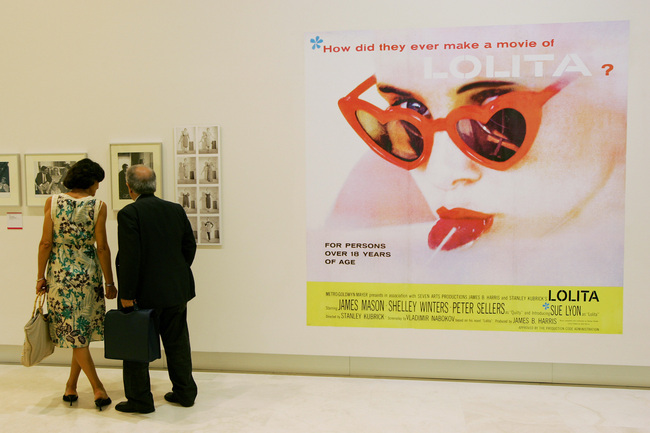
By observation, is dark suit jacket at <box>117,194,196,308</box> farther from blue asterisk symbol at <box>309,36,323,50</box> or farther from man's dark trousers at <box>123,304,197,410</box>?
blue asterisk symbol at <box>309,36,323,50</box>

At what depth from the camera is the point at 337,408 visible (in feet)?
12.6

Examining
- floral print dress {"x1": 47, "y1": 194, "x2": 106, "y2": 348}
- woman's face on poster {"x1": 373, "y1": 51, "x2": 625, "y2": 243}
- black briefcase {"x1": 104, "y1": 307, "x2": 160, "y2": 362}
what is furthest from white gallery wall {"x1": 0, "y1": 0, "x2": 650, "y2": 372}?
black briefcase {"x1": 104, "y1": 307, "x2": 160, "y2": 362}

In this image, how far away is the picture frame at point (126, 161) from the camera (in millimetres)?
4594

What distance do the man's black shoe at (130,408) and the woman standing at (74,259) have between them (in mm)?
173

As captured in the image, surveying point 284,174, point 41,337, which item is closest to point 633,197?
point 284,174

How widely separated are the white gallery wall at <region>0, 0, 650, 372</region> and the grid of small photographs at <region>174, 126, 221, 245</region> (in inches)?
3.0

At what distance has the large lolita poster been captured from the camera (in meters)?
4.18

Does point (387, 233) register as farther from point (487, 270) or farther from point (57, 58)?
point (57, 58)

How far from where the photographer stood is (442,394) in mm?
4117

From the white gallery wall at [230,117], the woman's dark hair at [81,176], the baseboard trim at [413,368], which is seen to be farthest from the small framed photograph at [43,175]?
the baseboard trim at [413,368]

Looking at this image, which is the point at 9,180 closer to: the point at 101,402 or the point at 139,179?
the point at 139,179

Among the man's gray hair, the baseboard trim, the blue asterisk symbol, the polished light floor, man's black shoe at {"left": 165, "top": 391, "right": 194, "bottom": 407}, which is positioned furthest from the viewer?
the blue asterisk symbol

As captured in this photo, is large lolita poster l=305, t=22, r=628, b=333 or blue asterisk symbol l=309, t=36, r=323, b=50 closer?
large lolita poster l=305, t=22, r=628, b=333

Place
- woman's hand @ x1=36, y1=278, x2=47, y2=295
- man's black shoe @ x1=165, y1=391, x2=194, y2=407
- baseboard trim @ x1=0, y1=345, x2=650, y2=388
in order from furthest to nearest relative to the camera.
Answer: baseboard trim @ x1=0, y1=345, x2=650, y2=388 → man's black shoe @ x1=165, y1=391, x2=194, y2=407 → woman's hand @ x1=36, y1=278, x2=47, y2=295
